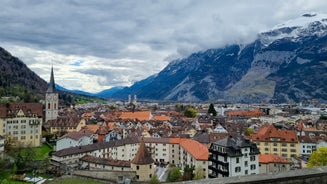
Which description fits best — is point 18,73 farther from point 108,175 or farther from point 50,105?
point 108,175

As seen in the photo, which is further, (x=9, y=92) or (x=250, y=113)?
(x=250, y=113)

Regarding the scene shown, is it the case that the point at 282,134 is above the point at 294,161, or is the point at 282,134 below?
above

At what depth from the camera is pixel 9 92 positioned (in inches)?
4690

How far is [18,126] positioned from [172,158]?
106 feet

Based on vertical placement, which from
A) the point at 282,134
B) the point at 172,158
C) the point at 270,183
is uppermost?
the point at 270,183

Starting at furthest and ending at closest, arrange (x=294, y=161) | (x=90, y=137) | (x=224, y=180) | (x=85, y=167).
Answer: (x=90, y=137) < (x=294, y=161) < (x=85, y=167) < (x=224, y=180)

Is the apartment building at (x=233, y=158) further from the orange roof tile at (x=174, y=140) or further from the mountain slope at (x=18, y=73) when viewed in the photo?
the mountain slope at (x=18, y=73)

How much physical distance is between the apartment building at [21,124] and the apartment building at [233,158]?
40.1 metres

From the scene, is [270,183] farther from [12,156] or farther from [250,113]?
[250,113]

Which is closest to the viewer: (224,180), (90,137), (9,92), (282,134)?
(224,180)

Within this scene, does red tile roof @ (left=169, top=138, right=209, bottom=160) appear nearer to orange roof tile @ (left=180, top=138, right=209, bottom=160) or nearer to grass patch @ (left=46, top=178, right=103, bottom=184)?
orange roof tile @ (left=180, top=138, right=209, bottom=160)

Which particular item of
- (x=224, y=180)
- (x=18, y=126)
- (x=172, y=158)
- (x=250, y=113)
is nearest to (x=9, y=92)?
(x=18, y=126)

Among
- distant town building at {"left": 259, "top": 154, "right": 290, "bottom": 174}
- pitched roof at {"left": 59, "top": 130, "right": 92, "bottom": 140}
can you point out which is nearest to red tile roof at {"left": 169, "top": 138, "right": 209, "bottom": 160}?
distant town building at {"left": 259, "top": 154, "right": 290, "bottom": 174}

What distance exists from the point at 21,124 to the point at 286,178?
69.3 metres
